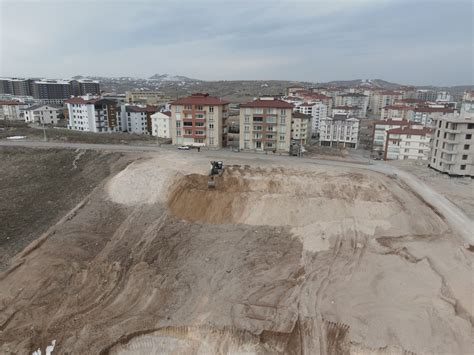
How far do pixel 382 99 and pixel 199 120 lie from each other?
442ft

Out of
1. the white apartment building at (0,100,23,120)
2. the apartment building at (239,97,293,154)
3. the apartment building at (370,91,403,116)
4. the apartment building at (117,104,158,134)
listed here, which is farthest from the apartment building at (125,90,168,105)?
the apartment building at (370,91,403,116)

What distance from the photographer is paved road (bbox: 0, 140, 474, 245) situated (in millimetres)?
32125

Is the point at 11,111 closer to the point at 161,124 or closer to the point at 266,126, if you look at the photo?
the point at 161,124

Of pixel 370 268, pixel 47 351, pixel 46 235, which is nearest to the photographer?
pixel 47 351

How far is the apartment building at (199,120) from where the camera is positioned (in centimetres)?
5759

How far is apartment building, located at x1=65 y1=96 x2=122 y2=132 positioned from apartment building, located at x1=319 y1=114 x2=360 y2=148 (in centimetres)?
5447

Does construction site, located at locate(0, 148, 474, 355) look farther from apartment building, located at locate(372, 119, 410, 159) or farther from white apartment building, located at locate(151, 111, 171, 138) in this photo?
apartment building, located at locate(372, 119, 410, 159)

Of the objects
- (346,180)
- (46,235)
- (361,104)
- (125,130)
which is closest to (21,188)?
(46,235)

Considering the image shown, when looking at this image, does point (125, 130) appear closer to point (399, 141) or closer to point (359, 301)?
point (399, 141)

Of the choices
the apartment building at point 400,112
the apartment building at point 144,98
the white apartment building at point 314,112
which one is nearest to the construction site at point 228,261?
the white apartment building at point 314,112

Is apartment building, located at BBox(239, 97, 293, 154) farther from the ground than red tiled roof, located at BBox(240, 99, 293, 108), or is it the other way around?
red tiled roof, located at BBox(240, 99, 293, 108)

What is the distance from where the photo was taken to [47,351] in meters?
19.5

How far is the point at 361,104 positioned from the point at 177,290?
144978 millimetres

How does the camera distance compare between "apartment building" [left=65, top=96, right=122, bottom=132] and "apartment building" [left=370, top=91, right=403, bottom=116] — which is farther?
"apartment building" [left=370, top=91, right=403, bottom=116]
